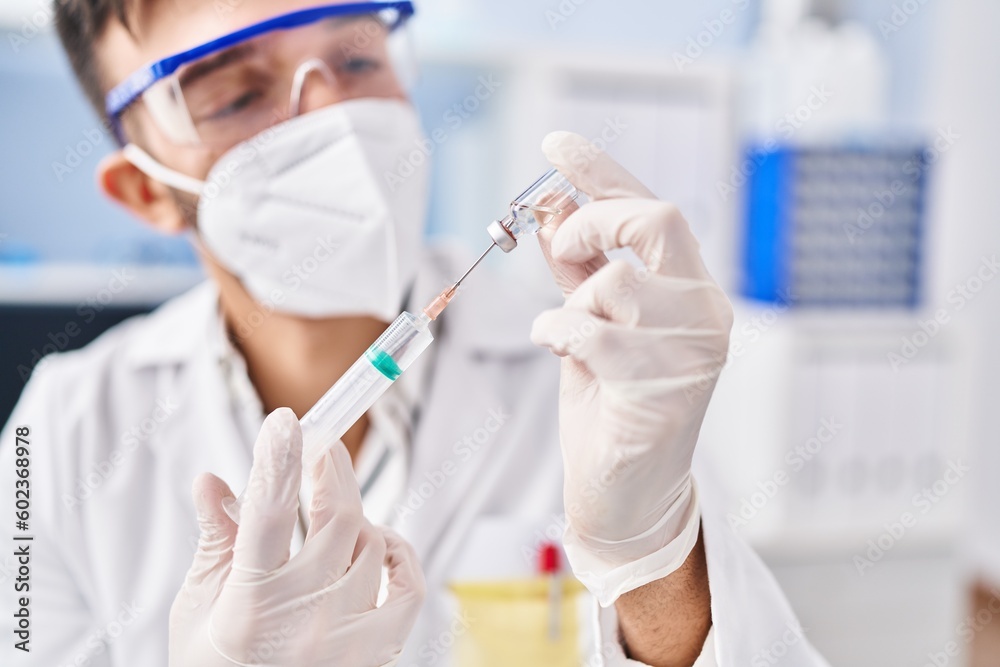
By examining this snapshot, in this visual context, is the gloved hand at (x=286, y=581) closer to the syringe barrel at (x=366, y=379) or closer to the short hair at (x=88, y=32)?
the syringe barrel at (x=366, y=379)

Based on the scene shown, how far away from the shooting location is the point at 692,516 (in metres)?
0.65

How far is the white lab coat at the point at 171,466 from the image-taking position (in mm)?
1028

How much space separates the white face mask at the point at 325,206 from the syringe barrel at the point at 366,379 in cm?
28

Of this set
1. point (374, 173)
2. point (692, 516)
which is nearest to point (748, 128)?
point (374, 173)

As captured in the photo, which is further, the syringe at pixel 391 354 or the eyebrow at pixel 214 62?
the eyebrow at pixel 214 62

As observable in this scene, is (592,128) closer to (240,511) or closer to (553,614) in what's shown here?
(553,614)

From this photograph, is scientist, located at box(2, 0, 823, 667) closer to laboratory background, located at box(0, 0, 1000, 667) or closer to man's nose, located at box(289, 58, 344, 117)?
man's nose, located at box(289, 58, 344, 117)

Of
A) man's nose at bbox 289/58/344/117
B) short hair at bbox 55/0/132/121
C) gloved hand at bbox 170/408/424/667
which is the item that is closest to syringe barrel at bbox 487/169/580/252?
gloved hand at bbox 170/408/424/667

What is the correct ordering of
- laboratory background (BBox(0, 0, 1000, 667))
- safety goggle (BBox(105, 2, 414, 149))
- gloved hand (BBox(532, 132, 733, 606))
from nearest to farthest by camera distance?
gloved hand (BBox(532, 132, 733, 606)) < safety goggle (BBox(105, 2, 414, 149)) < laboratory background (BBox(0, 0, 1000, 667))

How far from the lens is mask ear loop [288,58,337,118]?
91 cm

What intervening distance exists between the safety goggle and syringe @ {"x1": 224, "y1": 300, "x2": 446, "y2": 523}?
0.42m

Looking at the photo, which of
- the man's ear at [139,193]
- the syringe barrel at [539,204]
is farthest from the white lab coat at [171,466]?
the syringe barrel at [539,204]

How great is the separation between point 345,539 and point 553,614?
1.37ft

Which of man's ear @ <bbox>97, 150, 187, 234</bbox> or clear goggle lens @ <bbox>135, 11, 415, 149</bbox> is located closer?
clear goggle lens @ <bbox>135, 11, 415, 149</bbox>
